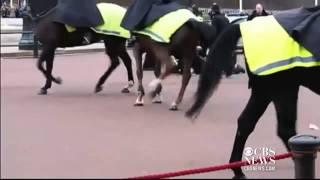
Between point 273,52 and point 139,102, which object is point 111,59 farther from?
point 273,52

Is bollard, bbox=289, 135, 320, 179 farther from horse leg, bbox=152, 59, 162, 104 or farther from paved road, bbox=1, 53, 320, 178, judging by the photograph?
horse leg, bbox=152, 59, 162, 104

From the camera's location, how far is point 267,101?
4.95 metres

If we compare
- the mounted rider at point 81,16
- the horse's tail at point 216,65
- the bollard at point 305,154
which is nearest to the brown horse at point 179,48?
the mounted rider at point 81,16

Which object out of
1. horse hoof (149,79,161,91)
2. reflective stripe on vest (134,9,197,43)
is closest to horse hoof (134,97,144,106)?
horse hoof (149,79,161,91)

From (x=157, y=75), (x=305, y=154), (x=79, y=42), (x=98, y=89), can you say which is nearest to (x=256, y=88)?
(x=305, y=154)

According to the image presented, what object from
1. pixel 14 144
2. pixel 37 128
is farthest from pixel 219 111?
pixel 14 144

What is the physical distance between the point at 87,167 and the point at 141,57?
690 cm

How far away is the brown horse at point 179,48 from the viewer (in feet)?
28.7

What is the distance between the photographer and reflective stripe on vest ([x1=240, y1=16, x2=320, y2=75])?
463 cm

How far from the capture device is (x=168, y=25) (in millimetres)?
8742

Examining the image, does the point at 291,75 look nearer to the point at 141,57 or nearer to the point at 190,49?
the point at 190,49

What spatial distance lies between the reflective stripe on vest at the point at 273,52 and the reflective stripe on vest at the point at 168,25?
157 inches

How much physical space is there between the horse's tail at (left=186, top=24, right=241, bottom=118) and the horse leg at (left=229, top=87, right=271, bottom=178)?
0.31 metres

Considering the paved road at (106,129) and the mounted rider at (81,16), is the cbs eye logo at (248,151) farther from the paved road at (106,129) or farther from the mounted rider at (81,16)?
the mounted rider at (81,16)
